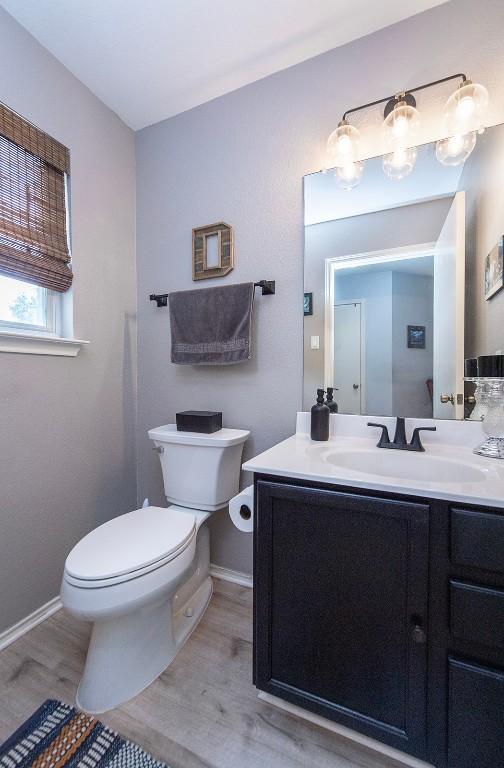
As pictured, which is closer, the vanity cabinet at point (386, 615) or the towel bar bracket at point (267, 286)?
the vanity cabinet at point (386, 615)

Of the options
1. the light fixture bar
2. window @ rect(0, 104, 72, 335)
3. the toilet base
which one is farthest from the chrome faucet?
window @ rect(0, 104, 72, 335)

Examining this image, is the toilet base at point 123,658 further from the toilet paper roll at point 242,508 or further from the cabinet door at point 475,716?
the cabinet door at point 475,716

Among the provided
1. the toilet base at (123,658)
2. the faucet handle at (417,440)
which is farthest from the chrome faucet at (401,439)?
the toilet base at (123,658)

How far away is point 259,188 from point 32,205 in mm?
973

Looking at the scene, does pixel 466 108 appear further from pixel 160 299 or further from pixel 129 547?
pixel 129 547

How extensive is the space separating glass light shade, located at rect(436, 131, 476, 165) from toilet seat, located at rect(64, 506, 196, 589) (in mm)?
1666

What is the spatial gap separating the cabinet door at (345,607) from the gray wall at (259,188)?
2.11 ft

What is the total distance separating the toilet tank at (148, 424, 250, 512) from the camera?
4.65ft

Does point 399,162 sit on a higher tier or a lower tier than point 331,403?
higher

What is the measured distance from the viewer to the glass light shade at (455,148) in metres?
1.16

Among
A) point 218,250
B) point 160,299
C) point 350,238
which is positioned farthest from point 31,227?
point 350,238

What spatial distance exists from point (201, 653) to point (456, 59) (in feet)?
7.85

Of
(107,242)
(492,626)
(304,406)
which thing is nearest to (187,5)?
(107,242)

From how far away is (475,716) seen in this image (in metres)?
0.75
